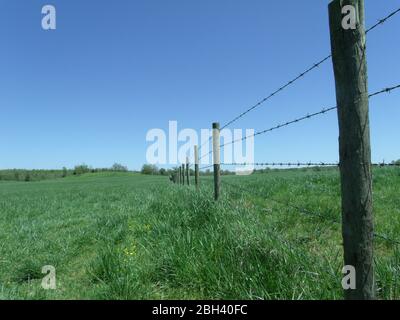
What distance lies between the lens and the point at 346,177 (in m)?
2.37

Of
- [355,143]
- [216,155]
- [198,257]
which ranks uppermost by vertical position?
[216,155]

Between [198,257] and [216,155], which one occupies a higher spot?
[216,155]

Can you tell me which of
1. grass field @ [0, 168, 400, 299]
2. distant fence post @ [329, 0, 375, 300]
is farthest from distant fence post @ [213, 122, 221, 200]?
distant fence post @ [329, 0, 375, 300]

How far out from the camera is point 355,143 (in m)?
2.30

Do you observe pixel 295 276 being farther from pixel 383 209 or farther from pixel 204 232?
pixel 383 209

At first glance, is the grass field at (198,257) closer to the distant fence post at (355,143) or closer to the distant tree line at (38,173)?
the distant fence post at (355,143)

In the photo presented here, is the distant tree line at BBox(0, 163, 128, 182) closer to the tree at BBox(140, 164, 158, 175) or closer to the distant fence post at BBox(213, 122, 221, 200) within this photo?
the tree at BBox(140, 164, 158, 175)

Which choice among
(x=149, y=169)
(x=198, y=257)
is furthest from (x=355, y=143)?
(x=149, y=169)

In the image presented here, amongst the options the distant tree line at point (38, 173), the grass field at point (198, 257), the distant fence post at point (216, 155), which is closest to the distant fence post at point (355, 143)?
the grass field at point (198, 257)

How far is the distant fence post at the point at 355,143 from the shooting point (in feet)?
7.54

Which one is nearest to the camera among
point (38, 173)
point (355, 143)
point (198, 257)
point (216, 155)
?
point (355, 143)

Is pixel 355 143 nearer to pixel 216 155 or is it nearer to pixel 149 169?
pixel 216 155
